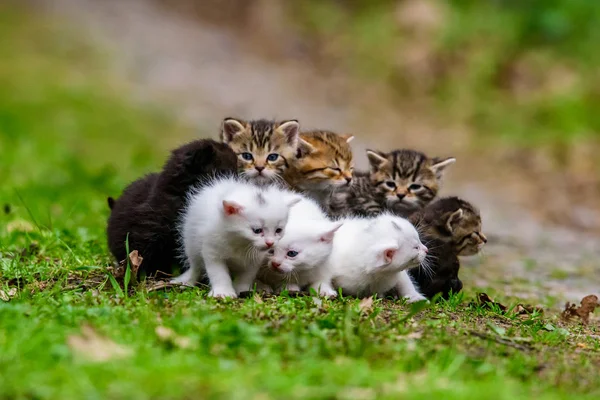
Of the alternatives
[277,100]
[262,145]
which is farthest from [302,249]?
[277,100]

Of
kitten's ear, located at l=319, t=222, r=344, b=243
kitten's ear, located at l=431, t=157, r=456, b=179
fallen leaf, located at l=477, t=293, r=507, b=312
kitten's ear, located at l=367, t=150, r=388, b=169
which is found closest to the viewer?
kitten's ear, located at l=319, t=222, r=344, b=243

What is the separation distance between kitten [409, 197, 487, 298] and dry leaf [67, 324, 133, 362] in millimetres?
2737

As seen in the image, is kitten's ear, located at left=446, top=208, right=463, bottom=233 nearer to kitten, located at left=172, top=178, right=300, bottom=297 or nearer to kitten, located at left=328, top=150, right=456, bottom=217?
kitten, located at left=328, top=150, right=456, bottom=217

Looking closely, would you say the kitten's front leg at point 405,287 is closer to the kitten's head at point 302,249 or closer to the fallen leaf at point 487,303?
the fallen leaf at point 487,303

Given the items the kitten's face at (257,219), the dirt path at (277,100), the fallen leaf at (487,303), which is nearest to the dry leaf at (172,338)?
the kitten's face at (257,219)

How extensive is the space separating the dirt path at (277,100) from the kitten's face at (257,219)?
2810 millimetres

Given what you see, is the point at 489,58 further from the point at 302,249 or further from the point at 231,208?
the point at 231,208

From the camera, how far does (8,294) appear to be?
525 centimetres

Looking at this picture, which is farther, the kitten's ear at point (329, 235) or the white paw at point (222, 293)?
the kitten's ear at point (329, 235)

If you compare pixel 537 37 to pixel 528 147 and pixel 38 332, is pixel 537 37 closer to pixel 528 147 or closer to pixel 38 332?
pixel 528 147

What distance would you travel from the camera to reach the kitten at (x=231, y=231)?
Answer: 5.32 metres

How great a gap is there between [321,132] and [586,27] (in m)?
11.6

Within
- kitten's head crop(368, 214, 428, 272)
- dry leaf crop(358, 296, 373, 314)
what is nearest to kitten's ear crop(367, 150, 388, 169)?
kitten's head crop(368, 214, 428, 272)

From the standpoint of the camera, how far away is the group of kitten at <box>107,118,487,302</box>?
5.42 meters
